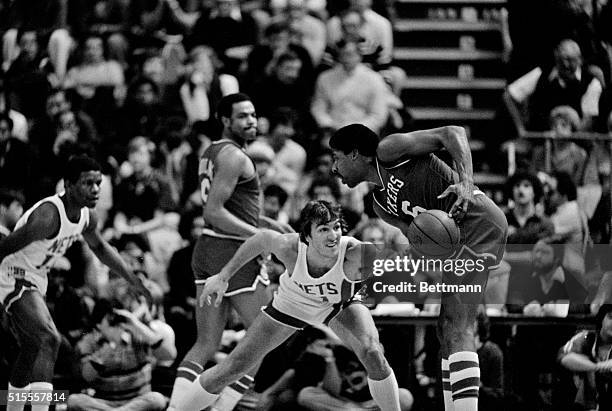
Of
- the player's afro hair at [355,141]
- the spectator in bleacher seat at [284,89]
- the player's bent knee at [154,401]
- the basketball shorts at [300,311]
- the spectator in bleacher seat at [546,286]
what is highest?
the player's afro hair at [355,141]

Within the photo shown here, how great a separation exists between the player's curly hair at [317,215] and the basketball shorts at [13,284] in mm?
2013

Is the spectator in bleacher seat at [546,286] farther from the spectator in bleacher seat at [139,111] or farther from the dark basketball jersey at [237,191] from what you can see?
the spectator in bleacher seat at [139,111]

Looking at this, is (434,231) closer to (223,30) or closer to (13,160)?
(13,160)

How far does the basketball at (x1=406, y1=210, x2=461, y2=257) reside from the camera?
6.80m

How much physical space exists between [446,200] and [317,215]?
2.54ft

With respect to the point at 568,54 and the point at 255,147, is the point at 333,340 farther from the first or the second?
the point at 568,54

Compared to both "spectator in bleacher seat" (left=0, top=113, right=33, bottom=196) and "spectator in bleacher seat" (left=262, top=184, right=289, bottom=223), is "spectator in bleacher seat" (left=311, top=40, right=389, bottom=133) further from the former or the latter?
"spectator in bleacher seat" (left=0, top=113, right=33, bottom=196)

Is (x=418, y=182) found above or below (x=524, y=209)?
above

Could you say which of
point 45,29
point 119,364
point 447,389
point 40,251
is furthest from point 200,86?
point 447,389

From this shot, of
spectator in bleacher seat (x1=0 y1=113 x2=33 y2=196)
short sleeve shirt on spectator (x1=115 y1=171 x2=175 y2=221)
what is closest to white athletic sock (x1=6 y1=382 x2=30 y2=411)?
short sleeve shirt on spectator (x1=115 y1=171 x2=175 y2=221)

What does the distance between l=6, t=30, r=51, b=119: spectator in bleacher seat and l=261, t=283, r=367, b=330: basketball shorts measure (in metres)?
5.90

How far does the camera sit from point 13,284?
307 inches

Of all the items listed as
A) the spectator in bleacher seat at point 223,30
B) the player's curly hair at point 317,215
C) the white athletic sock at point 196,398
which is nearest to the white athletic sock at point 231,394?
the white athletic sock at point 196,398

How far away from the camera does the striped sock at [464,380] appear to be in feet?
21.7
